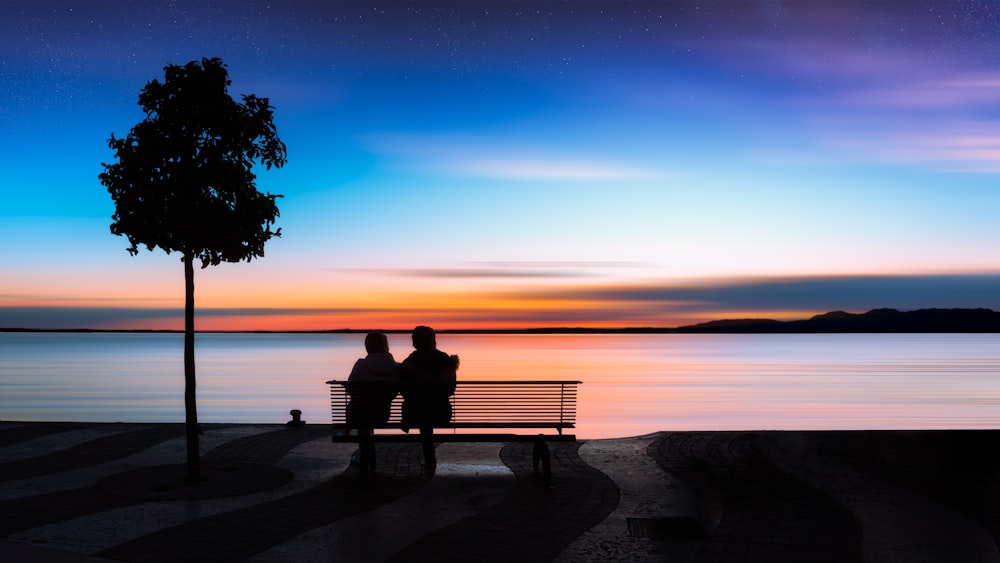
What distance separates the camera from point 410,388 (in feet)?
30.6

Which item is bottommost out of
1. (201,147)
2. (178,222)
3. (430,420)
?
(430,420)

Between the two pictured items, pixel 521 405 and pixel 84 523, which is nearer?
pixel 84 523

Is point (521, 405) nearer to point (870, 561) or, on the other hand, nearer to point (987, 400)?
point (870, 561)

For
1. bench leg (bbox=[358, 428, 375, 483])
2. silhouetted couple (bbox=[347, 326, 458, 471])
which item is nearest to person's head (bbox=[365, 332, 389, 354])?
silhouetted couple (bbox=[347, 326, 458, 471])

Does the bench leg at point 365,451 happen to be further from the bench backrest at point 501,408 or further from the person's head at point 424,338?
the person's head at point 424,338

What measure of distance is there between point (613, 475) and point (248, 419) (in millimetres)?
19577

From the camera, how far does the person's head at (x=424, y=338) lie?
31.0 feet

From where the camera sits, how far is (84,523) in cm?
707

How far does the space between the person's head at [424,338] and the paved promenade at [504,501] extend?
1.39m

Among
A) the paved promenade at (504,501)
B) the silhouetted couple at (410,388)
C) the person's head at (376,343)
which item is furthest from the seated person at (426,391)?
the paved promenade at (504,501)

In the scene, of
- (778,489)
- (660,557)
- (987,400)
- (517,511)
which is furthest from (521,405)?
(987,400)

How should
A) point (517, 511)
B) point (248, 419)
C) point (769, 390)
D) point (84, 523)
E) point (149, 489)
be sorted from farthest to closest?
point (769, 390), point (248, 419), point (149, 489), point (517, 511), point (84, 523)

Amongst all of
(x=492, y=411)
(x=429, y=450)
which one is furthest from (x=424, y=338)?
(x=429, y=450)

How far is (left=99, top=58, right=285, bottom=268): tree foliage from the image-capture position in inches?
337
